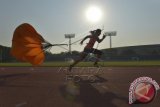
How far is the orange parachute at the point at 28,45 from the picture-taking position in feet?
53.0

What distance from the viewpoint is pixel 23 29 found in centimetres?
1664

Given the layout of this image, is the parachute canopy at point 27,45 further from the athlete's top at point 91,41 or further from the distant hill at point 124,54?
the distant hill at point 124,54

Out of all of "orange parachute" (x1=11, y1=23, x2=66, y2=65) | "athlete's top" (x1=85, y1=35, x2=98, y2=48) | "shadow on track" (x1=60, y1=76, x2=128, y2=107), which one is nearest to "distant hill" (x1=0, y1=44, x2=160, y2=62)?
"athlete's top" (x1=85, y1=35, x2=98, y2=48)

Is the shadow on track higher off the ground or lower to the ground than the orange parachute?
lower

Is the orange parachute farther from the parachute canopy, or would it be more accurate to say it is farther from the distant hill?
the distant hill

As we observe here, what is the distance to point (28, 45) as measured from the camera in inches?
643

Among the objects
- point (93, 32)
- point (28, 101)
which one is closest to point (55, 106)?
point (28, 101)

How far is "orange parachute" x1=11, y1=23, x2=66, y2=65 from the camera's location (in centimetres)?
1616

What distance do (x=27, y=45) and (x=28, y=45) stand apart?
45 millimetres

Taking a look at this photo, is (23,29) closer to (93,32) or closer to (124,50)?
(93,32)

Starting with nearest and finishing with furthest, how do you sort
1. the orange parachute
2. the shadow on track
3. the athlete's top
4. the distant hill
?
1. the shadow on track
2. the orange parachute
3. the athlete's top
4. the distant hill

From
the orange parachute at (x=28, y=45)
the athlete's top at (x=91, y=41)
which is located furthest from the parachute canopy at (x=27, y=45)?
the athlete's top at (x=91, y=41)

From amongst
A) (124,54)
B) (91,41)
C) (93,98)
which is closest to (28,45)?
(91,41)

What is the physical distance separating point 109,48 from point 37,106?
12788 centimetres
